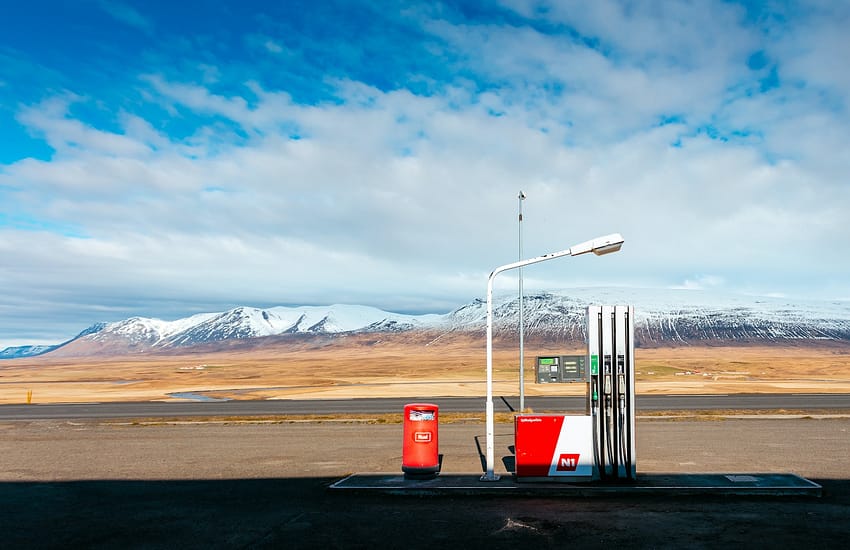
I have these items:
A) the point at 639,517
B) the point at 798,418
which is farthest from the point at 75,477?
the point at 798,418

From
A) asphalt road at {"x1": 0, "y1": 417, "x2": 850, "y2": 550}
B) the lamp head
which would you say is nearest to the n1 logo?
asphalt road at {"x1": 0, "y1": 417, "x2": 850, "y2": 550}

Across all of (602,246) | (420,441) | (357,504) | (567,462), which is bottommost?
(357,504)

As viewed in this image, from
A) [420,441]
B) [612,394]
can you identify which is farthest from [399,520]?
[612,394]

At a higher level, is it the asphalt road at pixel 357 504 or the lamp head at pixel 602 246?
the lamp head at pixel 602 246

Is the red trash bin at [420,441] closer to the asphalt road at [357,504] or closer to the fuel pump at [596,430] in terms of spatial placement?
the asphalt road at [357,504]

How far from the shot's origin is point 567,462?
13281mm

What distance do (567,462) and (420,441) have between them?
10.1 feet

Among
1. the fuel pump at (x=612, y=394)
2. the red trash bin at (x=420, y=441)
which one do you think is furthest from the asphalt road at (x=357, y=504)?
the red trash bin at (x=420, y=441)

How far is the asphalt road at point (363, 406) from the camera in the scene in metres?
31.8

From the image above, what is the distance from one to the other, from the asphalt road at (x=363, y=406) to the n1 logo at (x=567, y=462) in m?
17.3

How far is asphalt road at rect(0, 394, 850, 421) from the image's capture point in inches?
1252

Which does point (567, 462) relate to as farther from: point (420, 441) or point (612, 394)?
point (420, 441)

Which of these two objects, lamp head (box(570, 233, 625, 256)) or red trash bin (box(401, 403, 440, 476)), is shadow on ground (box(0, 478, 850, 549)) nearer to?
red trash bin (box(401, 403, 440, 476))

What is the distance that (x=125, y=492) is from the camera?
1371cm
